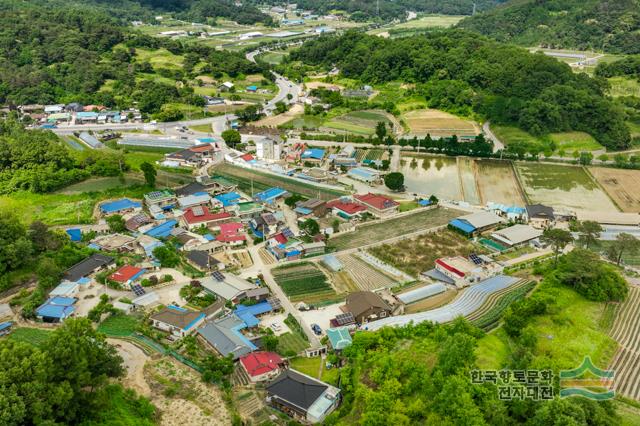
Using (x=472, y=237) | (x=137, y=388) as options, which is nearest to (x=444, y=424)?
(x=137, y=388)

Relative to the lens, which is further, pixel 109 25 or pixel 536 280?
pixel 109 25

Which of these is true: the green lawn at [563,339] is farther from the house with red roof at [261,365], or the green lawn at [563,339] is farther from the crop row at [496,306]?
the house with red roof at [261,365]

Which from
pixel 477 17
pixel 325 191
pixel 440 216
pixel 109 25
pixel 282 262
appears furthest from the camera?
pixel 477 17

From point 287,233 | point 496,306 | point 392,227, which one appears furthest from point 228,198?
point 496,306

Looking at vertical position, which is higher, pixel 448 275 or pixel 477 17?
pixel 477 17

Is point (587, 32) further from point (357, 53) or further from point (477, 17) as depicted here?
point (357, 53)

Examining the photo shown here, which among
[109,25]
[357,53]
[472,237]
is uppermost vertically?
[109,25]

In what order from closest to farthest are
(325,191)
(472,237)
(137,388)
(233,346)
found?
(137,388), (233,346), (472,237), (325,191)

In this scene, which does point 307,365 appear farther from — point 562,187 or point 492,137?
point 492,137
